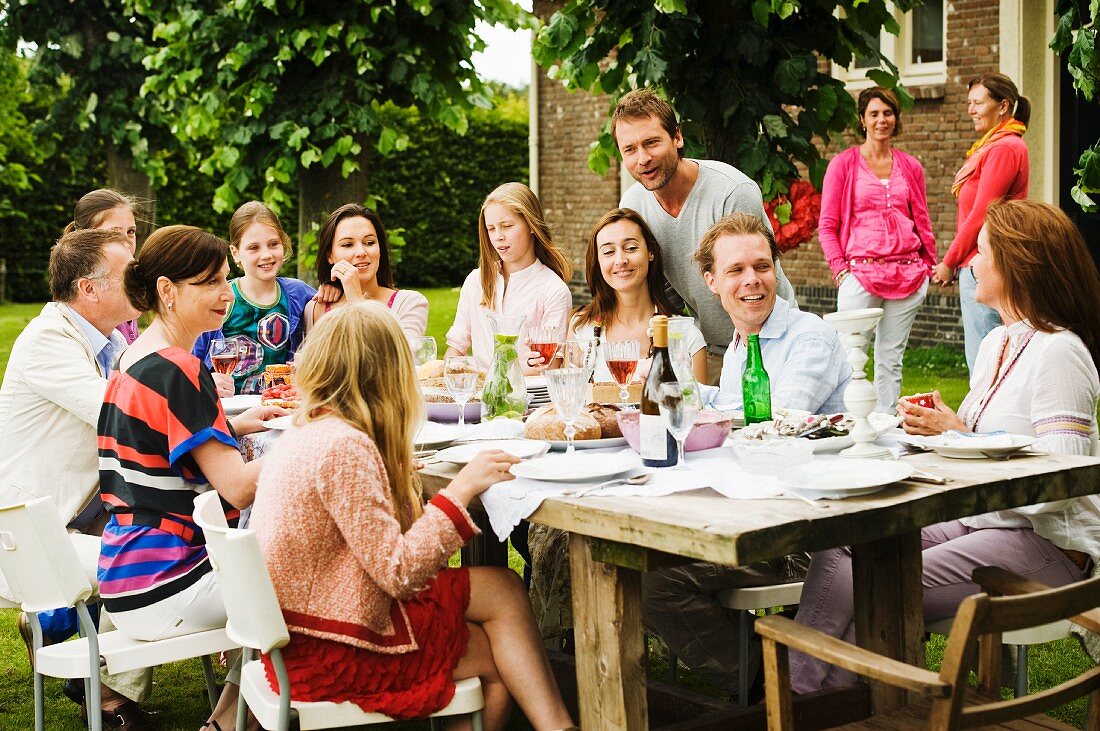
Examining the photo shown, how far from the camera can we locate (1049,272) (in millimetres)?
3275

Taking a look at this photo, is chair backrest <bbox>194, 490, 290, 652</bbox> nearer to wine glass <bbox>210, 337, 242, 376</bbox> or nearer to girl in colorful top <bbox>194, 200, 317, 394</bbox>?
wine glass <bbox>210, 337, 242, 376</bbox>

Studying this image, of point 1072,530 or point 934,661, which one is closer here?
point 1072,530

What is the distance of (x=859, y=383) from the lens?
288 cm

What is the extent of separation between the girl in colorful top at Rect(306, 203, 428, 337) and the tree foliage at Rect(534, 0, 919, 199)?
1.66m

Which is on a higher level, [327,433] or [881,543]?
[327,433]

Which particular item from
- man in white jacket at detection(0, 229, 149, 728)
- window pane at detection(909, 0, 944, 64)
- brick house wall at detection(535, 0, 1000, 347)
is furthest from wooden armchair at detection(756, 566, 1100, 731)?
window pane at detection(909, 0, 944, 64)

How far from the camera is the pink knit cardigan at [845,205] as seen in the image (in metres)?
7.18

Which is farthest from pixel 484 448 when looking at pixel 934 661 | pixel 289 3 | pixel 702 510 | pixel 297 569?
pixel 289 3

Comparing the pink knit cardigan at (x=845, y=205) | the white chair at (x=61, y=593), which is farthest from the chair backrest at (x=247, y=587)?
the pink knit cardigan at (x=845, y=205)

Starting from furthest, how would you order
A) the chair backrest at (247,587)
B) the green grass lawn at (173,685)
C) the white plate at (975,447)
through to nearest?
the green grass lawn at (173,685), the white plate at (975,447), the chair backrest at (247,587)

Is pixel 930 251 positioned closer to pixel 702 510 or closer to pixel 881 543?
pixel 881 543

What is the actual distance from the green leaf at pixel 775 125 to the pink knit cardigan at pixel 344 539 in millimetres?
4054

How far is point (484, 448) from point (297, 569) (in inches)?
25.1

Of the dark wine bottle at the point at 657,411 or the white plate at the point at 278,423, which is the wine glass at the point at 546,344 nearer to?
the white plate at the point at 278,423
